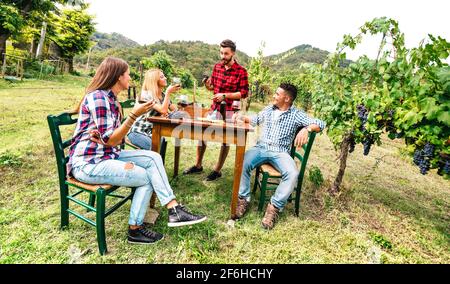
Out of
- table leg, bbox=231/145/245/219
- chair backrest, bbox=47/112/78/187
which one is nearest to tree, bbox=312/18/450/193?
table leg, bbox=231/145/245/219

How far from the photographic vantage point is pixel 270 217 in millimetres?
2922

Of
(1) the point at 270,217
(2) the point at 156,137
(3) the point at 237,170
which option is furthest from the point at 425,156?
(2) the point at 156,137

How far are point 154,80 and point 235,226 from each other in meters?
1.90

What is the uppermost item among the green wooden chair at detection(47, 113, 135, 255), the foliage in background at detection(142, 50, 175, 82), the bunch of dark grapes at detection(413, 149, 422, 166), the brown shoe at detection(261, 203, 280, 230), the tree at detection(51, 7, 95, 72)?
the tree at detection(51, 7, 95, 72)

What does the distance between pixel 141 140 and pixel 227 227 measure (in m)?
1.44

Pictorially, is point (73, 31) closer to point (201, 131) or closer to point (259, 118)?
point (259, 118)

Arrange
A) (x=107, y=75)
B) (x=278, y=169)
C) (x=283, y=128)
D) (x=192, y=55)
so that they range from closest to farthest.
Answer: (x=107, y=75)
(x=278, y=169)
(x=283, y=128)
(x=192, y=55)

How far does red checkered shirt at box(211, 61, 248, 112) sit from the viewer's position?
145 inches

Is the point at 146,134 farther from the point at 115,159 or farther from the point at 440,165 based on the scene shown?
the point at 440,165

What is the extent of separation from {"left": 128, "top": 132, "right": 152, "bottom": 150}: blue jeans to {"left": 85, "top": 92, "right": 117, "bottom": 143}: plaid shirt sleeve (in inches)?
45.3

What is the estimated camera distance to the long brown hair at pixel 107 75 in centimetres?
217

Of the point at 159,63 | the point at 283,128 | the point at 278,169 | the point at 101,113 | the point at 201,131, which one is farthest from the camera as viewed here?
the point at 159,63

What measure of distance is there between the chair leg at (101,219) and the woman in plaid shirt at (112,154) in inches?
5.3

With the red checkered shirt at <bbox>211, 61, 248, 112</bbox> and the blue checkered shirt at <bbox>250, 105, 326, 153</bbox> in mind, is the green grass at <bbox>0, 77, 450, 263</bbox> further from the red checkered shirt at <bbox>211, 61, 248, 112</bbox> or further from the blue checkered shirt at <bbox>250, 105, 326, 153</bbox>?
the red checkered shirt at <bbox>211, 61, 248, 112</bbox>
